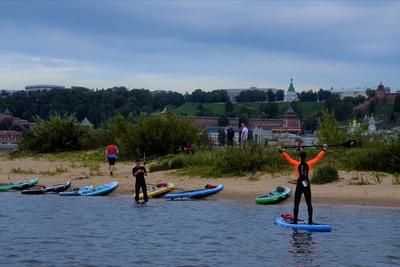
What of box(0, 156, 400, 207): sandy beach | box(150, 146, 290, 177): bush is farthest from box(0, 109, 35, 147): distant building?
box(150, 146, 290, 177): bush

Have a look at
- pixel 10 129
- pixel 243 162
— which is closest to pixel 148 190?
pixel 243 162

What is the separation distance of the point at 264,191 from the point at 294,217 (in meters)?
7.05

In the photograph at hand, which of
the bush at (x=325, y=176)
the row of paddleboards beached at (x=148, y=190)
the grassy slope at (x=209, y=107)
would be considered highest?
the grassy slope at (x=209, y=107)

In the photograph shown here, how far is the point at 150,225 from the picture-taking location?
21016mm

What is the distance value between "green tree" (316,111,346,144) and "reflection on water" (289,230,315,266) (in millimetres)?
16629

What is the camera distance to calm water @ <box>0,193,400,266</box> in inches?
633

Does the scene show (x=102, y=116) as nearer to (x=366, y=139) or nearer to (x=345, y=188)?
(x=366, y=139)

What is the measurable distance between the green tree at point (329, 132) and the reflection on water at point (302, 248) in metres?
16.6

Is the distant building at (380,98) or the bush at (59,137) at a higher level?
the distant building at (380,98)

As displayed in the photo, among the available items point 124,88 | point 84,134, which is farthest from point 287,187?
point 124,88

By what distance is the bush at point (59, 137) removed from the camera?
46969mm

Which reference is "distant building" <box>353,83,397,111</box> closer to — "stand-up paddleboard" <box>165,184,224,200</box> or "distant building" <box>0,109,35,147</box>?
"distant building" <box>0,109,35,147</box>

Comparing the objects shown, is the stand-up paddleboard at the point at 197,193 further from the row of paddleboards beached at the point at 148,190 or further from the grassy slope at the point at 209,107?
the grassy slope at the point at 209,107

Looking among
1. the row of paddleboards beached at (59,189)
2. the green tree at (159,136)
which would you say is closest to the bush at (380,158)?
the row of paddleboards beached at (59,189)
